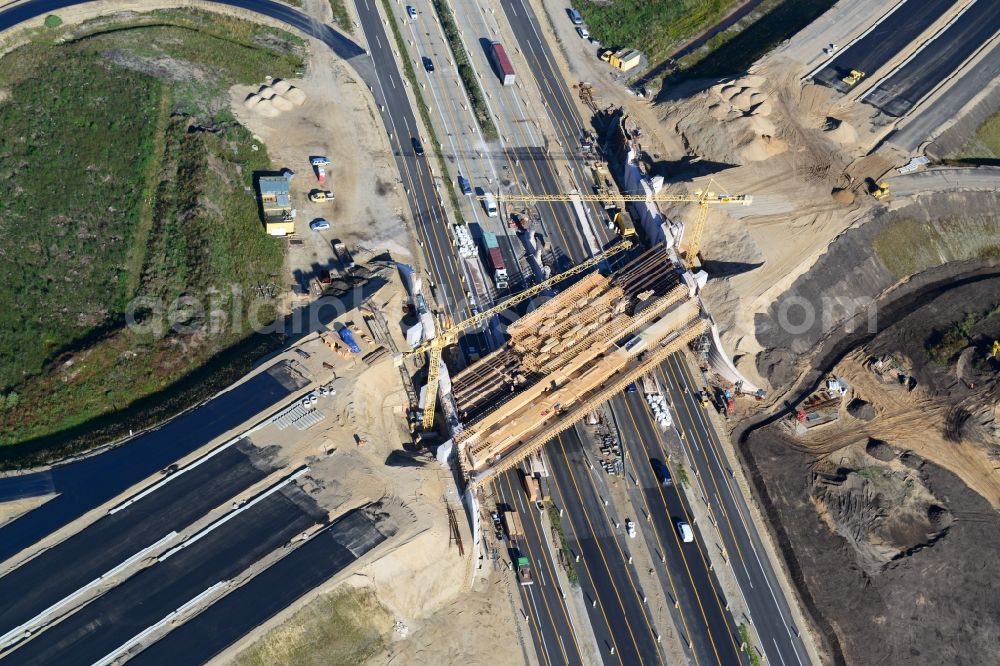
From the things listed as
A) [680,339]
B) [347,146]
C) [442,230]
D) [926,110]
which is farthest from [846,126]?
[347,146]

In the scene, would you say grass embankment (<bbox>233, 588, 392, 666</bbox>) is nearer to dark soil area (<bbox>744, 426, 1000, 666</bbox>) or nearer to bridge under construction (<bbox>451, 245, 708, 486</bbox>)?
bridge under construction (<bbox>451, 245, 708, 486</bbox>)

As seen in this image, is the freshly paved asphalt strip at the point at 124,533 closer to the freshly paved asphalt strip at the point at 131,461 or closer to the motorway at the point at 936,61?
the freshly paved asphalt strip at the point at 131,461

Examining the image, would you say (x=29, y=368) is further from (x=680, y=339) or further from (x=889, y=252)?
(x=889, y=252)

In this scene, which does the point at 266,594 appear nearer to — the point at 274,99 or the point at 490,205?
the point at 490,205

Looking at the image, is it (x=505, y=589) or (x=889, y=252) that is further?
(x=889, y=252)

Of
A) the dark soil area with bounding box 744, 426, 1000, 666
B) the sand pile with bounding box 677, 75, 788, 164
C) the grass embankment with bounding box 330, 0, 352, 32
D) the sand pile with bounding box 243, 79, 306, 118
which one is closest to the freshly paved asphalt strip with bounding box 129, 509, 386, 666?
the dark soil area with bounding box 744, 426, 1000, 666
